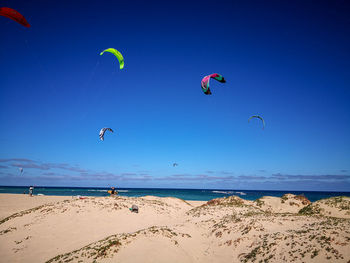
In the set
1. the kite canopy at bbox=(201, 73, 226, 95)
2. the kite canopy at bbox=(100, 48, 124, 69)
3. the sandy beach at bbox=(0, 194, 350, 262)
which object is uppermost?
the kite canopy at bbox=(100, 48, 124, 69)

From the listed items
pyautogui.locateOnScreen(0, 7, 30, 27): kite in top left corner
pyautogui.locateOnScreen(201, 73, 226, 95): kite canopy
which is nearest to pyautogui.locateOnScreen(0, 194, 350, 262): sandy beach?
pyautogui.locateOnScreen(201, 73, 226, 95): kite canopy

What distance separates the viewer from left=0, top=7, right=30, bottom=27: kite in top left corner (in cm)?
974

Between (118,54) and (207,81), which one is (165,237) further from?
(118,54)

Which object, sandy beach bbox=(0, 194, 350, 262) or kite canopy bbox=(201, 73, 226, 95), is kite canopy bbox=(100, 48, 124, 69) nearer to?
kite canopy bbox=(201, 73, 226, 95)

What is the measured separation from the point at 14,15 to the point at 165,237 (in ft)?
46.7

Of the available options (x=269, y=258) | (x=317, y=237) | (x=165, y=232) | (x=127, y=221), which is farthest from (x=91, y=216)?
(x=317, y=237)

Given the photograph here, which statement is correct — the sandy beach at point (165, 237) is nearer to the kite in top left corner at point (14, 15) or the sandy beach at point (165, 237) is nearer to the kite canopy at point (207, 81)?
the kite canopy at point (207, 81)

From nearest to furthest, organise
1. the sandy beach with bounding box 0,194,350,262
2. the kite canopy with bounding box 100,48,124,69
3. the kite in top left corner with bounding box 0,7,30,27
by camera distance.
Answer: the kite in top left corner with bounding box 0,7,30,27
the sandy beach with bounding box 0,194,350,262
the kite canopy with bounding box 100,48,124,69

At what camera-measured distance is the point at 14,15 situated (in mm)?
9977

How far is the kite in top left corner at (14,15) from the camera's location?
9.74 meters

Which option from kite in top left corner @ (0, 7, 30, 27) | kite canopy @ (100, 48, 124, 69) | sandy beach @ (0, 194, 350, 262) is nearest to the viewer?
kite in top left corner @ (0, 7, 30, 27)

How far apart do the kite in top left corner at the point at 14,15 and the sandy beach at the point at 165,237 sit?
39.1 ft

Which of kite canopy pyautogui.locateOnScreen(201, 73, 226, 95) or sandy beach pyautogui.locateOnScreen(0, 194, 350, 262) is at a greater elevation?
kite canopy pyautogui.locateOnScreen(201, 73, 226, 95)

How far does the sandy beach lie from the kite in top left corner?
11.9 meters
